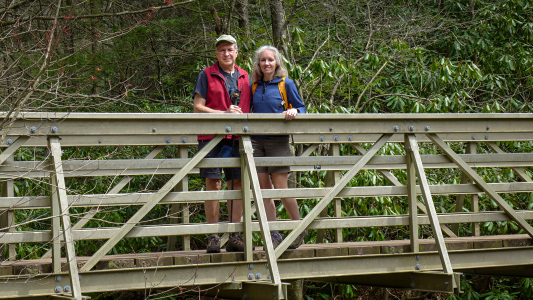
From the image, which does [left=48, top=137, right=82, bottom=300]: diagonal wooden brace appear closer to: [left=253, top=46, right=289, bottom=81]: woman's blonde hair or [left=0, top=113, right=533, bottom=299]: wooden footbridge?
[left=0, top=113, right=533, bottom=299]: wooden footbridge

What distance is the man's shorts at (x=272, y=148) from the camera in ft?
16.4

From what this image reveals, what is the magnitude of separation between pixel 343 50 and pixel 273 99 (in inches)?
205

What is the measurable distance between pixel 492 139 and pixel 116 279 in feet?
12.3

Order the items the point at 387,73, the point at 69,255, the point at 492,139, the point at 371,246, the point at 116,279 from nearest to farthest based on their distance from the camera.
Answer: the point at 69,255 < the point at 116,279 < the point at 371,246 < the point at 492,139 < the point at 387,73

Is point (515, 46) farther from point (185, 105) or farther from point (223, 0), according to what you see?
point (185, 105)

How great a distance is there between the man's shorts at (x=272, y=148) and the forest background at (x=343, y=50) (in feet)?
11.5

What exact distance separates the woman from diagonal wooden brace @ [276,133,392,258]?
14.5 inches

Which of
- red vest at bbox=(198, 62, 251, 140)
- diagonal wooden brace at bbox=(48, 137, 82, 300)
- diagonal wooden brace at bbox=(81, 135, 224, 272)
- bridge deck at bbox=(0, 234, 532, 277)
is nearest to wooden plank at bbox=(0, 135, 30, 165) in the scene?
diagonal wooden brace at bbox=(48, 137, 82, 300)

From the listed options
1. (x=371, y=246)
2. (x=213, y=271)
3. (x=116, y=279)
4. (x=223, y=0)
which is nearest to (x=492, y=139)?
(x=371, y=246)

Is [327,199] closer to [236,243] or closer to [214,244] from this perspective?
[236,243]

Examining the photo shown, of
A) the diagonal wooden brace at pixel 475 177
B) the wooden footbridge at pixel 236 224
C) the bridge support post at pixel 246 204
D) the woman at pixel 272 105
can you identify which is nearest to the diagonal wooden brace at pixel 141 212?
the wooden footbridge at pixel 236 224

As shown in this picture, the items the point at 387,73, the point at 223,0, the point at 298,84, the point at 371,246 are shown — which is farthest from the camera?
the point at 387,73

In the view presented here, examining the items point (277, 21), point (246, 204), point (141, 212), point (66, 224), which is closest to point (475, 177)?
point (246, 204)

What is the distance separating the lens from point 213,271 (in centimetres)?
446
